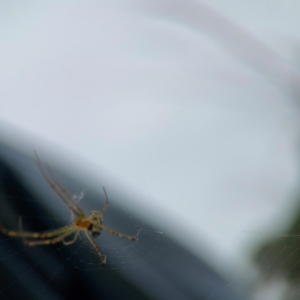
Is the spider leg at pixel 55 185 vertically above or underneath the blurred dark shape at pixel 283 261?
underneath

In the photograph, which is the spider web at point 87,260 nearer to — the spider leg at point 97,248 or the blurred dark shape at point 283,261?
the spider leg at point 97,248

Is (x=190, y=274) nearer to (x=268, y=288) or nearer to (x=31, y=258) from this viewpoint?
(x=268, y=288)

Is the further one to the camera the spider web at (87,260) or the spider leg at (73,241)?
the spider leg at (73,241)

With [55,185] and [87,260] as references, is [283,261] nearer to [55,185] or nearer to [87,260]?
[87,260]

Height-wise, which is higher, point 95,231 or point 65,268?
point 95,231

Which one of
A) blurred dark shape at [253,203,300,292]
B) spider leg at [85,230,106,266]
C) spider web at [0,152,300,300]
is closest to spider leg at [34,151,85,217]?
spider web at [0,152,300,300]

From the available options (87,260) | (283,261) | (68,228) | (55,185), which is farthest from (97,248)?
(283,261)

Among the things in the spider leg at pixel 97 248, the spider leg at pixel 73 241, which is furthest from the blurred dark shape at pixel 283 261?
the spider leg at pixel 73 241
